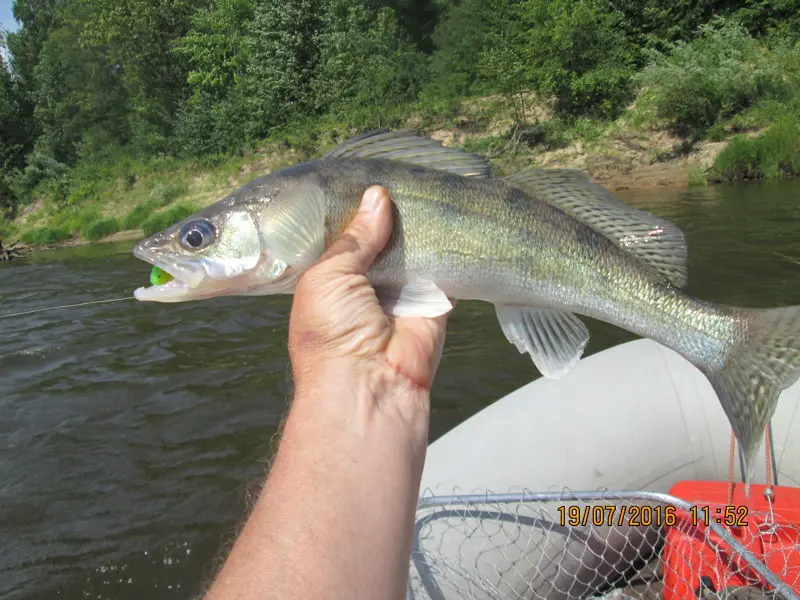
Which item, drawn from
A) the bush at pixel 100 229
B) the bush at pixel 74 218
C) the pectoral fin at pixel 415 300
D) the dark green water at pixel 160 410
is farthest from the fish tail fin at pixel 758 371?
the bush at pixel 74 218

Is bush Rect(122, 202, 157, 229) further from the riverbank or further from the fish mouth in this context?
the fish mouth

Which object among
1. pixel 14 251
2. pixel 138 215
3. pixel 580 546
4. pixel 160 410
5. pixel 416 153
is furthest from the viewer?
pixel 138 215

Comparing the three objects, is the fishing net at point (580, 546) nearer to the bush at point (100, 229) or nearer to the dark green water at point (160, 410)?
the dark green water at point (160, 410)

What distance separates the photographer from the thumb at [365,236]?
212 cm

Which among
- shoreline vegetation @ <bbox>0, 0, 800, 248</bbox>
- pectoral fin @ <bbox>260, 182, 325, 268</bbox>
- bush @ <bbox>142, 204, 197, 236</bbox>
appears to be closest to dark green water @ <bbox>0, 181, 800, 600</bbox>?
pectoral fin @ <bbox>260, 182, 325, 268</bbox>

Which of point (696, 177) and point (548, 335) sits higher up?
point (548, 335)

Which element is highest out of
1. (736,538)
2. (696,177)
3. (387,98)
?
(387,98)

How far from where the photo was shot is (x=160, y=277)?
7.96 feet

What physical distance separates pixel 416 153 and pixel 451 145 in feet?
79.0

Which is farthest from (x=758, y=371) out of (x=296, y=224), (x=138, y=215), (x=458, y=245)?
(x=138, y=215)

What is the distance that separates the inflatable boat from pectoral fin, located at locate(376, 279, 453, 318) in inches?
47.9

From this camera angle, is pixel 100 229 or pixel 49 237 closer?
pixel 100 229

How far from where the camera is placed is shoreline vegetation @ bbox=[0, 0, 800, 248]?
21.3 meters

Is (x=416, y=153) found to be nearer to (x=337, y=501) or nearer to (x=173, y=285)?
(x=173, y=285)
